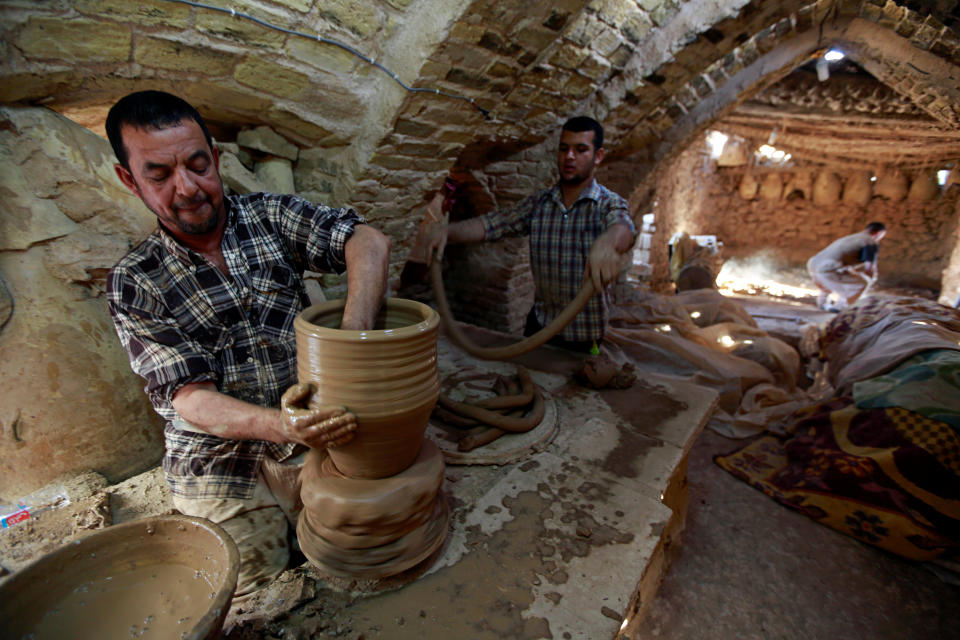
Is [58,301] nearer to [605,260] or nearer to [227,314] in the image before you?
[227,314]

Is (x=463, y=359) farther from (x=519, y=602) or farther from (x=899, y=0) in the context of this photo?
(x=899, y=0)

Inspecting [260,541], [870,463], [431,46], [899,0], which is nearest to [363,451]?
[260,541]

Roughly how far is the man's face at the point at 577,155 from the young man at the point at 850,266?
8.12 m

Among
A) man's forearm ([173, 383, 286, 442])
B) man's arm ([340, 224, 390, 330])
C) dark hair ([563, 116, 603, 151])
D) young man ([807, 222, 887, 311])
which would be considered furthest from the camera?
young man ([807, 222, 887, 311])

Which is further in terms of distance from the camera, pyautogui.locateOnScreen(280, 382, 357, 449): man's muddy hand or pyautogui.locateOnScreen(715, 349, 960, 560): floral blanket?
pyautogui.locateOnScreen(715, 349, 960, 560): floral blanket

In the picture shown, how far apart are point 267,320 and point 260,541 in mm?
928

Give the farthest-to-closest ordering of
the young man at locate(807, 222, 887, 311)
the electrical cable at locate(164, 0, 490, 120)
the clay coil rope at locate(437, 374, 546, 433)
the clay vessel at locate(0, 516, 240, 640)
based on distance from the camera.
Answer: the young man at locate(807, 222, 887, 311) < the clay coil rope at locate(437, 374, 546, 433) < the electrical cable at locate(164, 0, 490, 120) < the clay vessel at locate(0, 516, 240, 640)

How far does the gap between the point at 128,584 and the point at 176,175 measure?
1.31 metres

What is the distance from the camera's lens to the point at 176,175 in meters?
1.50

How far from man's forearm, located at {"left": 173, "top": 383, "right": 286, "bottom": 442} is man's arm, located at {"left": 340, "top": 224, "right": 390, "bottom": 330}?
39 cm

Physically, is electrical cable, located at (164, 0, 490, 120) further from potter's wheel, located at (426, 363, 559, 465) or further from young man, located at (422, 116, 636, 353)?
potter's wheel, located at (426, 363, 559, 465)

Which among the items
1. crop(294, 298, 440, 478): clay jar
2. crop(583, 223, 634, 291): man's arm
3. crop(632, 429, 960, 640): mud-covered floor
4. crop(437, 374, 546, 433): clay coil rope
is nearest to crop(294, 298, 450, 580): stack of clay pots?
crop(294, 298, 440, 478): clay jar

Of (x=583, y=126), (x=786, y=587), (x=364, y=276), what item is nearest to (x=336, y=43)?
(x=364, y=276)

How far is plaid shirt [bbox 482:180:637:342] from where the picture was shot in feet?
9.57
